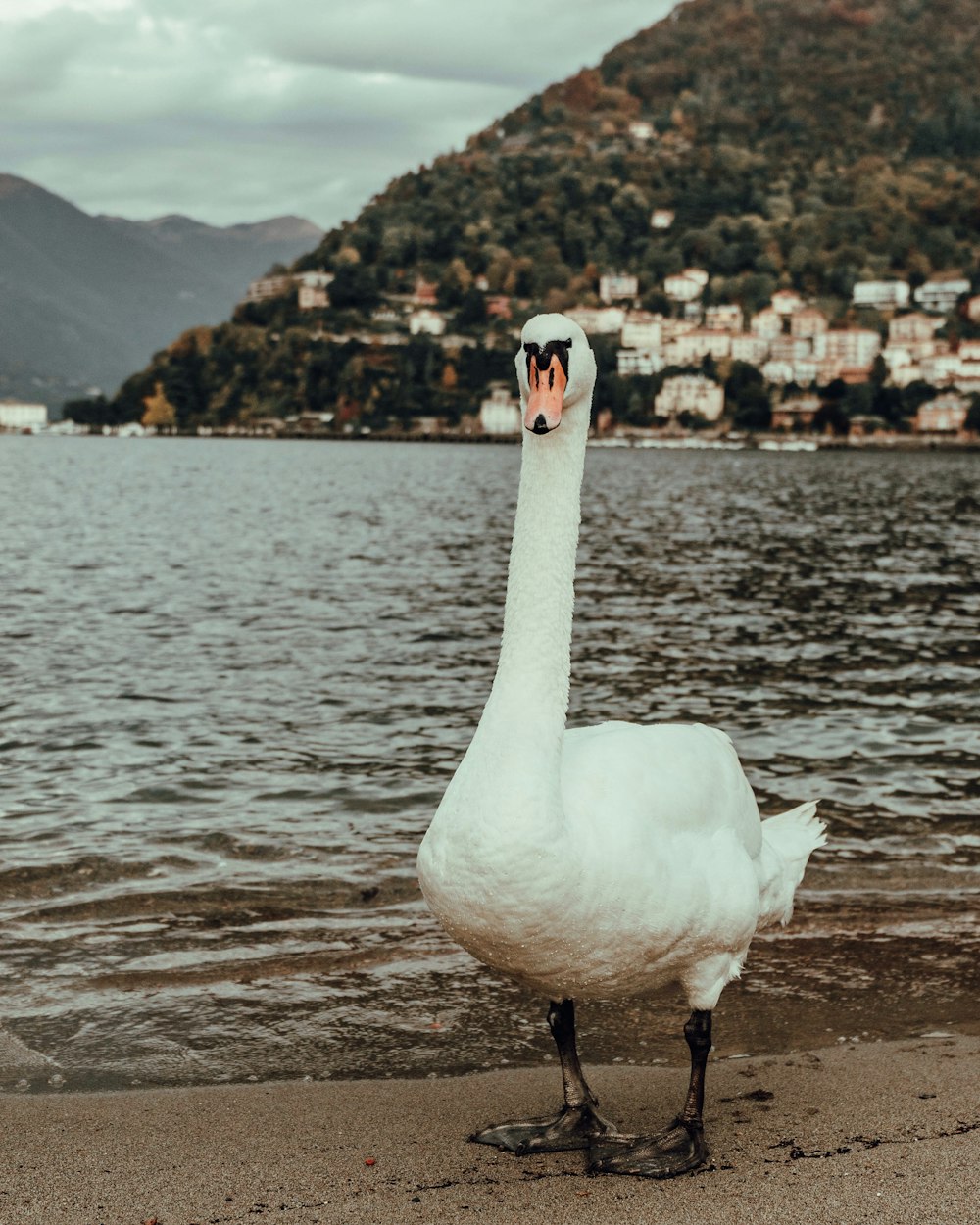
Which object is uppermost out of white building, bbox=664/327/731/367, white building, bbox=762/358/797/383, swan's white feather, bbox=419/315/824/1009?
white building, bbox=664/327/731/367

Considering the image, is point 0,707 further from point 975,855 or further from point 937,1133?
point 937,1133

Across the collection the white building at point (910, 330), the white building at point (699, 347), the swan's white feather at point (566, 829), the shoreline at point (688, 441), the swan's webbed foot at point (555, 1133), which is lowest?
the swan's webbed foot at point (555, 1133)

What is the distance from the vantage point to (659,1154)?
14.3 ft

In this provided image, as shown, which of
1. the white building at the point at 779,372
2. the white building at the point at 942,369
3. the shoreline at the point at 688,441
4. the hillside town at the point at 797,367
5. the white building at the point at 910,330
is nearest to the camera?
the shoreline at the point at 688,441

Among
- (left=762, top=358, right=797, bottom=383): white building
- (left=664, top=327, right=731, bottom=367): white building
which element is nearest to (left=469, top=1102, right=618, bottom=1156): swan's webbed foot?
(left=762, top=358, right=797, bottom=383): white building

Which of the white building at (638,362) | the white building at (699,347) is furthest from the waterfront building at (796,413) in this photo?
A: the white building at (638,362)

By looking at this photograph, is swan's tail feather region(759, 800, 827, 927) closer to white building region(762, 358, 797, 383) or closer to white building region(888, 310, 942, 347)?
white building region(762, 358, 797, 383)

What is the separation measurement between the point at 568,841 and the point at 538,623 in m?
0.69

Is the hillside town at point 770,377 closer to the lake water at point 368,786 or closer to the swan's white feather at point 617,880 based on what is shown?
the lake water at point 368,786

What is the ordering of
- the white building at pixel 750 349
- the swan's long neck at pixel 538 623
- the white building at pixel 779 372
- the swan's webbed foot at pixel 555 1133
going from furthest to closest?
the white building at pixel 750 349 < the white building at pixel 779 372 < the swan's webbed foot at pixel 555 1133 < the swan's long neck at pixel 538 623

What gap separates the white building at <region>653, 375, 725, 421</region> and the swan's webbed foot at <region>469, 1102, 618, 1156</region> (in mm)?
181245

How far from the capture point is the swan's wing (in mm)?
4215

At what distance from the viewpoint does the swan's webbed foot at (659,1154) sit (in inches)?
169

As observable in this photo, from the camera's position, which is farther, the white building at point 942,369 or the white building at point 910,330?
the white building at point 910,330
